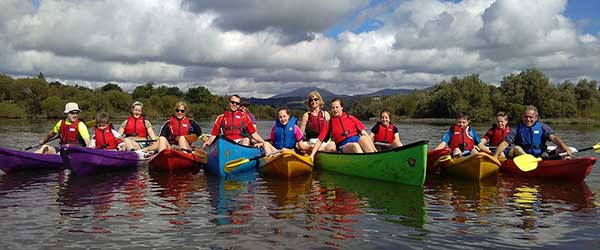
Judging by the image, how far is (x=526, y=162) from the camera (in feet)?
31.9

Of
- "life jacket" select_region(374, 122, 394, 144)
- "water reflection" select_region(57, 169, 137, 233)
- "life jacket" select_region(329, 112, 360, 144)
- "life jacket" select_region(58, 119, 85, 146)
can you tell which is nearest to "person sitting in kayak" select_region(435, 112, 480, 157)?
"life jacket" select_region(374, 122, 394, 144)

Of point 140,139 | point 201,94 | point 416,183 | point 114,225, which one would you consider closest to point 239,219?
point 114,225

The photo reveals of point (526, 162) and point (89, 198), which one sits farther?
point (526, 162)

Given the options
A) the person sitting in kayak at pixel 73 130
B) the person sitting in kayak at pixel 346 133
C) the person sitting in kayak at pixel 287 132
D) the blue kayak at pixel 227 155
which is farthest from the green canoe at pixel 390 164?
the person sitting in kayak at pixel 73 130

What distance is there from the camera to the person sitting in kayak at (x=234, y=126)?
10914 mm

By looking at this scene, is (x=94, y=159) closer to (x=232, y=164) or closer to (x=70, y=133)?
(x=70, y=133)

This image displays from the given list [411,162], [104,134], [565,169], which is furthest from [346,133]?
[104,134]

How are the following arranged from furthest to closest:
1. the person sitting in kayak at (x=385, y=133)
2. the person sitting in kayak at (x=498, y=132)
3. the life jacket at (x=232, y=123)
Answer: the person sitting in kayak at (x=385, y=133) → the person sitting in kayak at (x=498, y=132) → the life jacket at (x=232, y=123)

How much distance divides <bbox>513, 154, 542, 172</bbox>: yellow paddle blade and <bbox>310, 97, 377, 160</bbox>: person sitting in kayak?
112 inches

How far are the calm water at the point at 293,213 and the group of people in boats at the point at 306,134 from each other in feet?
3.11

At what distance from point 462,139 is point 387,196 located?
3.85 m

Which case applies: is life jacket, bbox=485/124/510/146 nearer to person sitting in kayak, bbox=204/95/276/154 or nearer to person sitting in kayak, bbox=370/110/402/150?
person sitting in kayak, bbox=370/110/402/150

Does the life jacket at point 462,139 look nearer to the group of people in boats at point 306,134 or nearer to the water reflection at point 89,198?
A: the group of people in boats at point 306,134

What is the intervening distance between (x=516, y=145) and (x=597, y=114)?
60035mm
